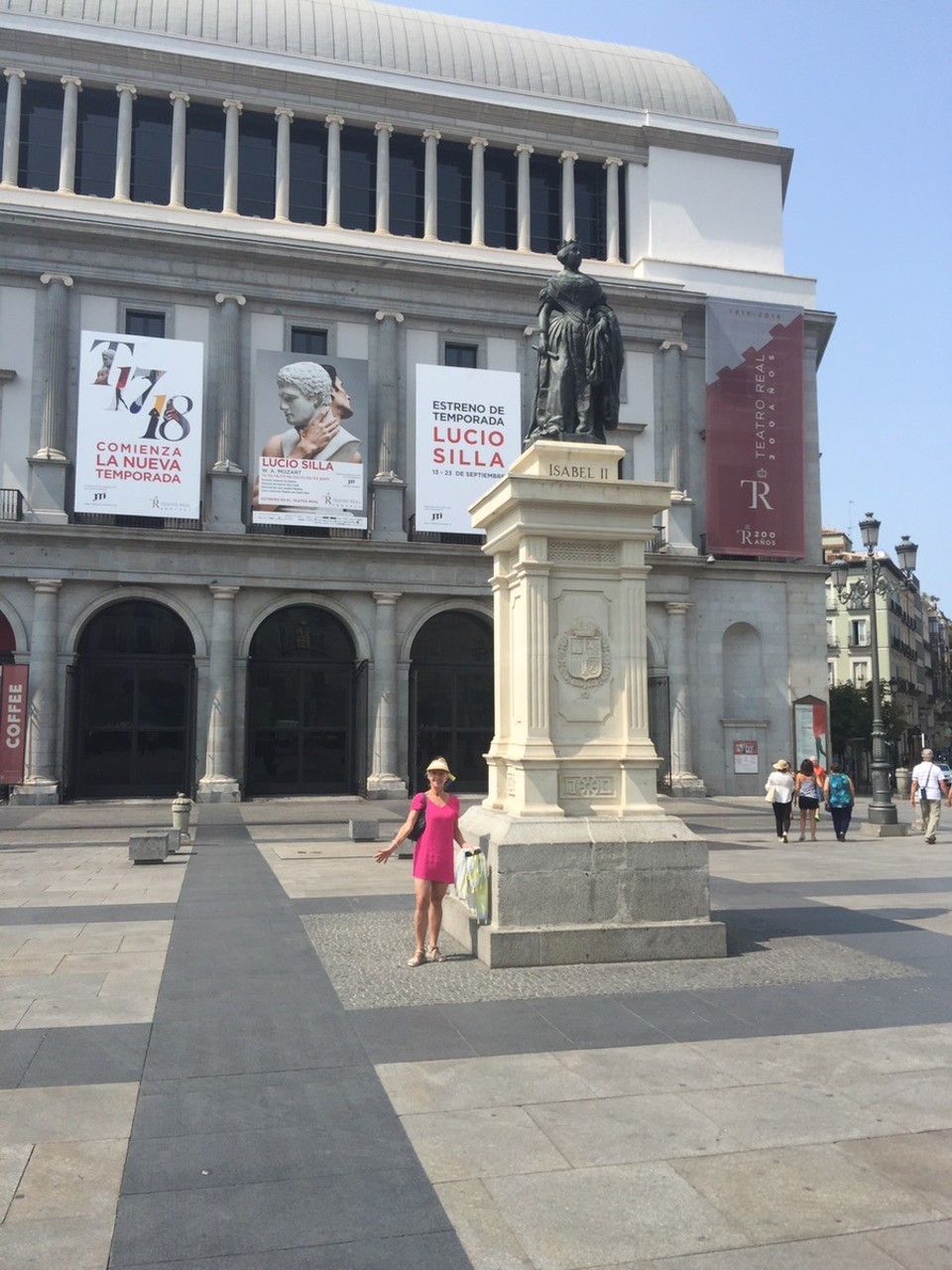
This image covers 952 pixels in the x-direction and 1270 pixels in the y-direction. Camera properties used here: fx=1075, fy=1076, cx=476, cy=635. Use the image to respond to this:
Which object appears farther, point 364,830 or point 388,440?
point 388,440

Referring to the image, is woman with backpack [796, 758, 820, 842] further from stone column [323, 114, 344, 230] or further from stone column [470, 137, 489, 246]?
stone column [323, 114, 344, 230]

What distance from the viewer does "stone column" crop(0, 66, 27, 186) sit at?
107 ft

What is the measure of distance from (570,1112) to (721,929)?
13.7ft

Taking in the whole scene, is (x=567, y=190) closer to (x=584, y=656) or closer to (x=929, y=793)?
(x=929, y=793)

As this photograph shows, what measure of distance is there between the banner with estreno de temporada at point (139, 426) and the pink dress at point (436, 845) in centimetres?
2337

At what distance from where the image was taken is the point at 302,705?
32.9m

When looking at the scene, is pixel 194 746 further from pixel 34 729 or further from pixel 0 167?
pixel 0 167

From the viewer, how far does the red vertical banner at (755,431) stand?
36438 millimetres

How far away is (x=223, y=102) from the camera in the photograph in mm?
34219

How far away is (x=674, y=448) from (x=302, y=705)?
15.1 meters

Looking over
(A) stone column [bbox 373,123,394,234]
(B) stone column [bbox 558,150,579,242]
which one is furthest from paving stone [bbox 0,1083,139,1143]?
(B) stone column [bbox 558,150,579,242]

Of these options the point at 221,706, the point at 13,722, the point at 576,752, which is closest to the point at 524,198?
the point at 221,706

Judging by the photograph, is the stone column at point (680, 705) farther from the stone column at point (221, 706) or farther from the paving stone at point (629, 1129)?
the paving stone at point (629, 1129)

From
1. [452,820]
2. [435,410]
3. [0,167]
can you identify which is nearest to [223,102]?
[0,167]
